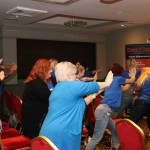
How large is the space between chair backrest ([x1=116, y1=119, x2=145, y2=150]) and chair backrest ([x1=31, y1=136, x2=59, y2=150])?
0.65 m

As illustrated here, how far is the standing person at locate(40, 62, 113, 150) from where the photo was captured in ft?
6.37

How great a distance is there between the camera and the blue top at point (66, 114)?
195cm

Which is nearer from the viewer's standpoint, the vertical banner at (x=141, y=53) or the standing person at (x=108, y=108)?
the standing person at (x=108, y=108)

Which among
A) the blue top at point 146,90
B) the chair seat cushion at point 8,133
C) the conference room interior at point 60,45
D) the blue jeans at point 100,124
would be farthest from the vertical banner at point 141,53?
the chair seat cushion at point 8,133

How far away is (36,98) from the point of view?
2.66m

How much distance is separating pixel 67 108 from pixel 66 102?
5cm

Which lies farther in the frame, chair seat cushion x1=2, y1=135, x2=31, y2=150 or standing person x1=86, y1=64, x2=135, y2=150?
standing person x1=86, y1=64, x2=135, y2=150

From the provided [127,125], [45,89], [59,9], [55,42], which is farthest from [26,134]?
[55,42]

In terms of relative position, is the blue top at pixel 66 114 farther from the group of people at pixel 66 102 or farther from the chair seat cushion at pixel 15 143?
the chair seat cushion at pixel 15 143

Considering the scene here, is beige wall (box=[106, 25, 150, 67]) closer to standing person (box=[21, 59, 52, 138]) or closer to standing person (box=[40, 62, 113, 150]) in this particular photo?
standing person (box=[21, 59, 52, 138])

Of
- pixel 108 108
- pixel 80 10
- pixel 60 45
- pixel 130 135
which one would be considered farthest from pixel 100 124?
pixel 60 45

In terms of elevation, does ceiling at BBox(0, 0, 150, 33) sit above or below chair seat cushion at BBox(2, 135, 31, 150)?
above

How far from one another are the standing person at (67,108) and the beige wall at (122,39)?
6.33m

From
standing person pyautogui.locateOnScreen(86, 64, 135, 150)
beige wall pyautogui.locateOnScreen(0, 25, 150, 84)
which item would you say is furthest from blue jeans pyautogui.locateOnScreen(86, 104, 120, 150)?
beige wall pyautogui.locateOnScreen(0, 25, 150, 84)
